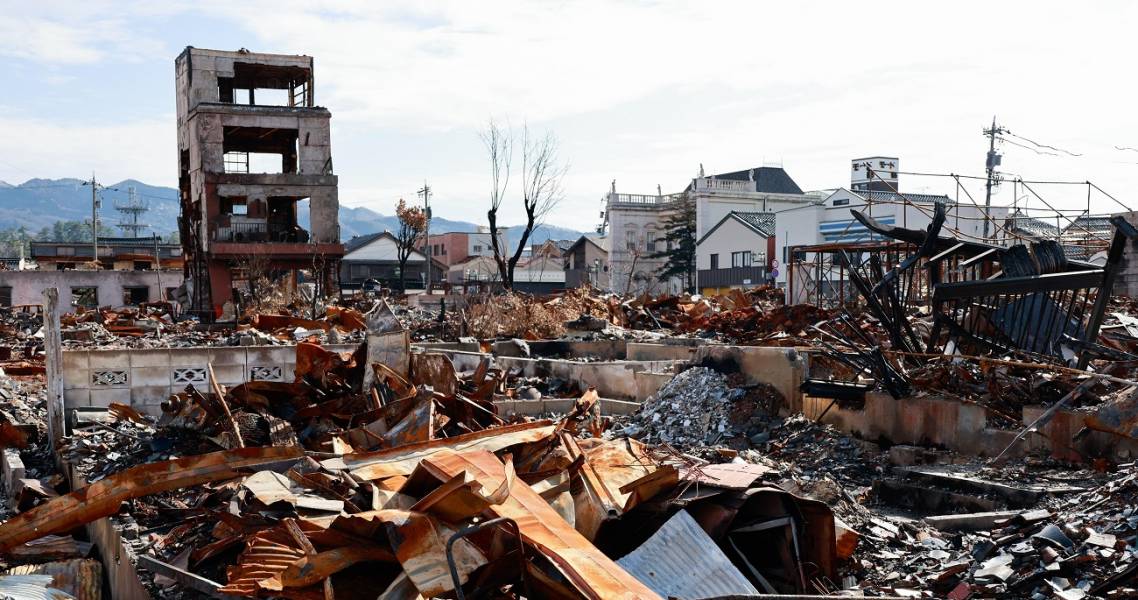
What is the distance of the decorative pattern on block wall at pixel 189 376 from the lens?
1045 cm

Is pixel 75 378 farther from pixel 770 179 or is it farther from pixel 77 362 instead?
pixel 770 179

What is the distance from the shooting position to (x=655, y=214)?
60062 mm

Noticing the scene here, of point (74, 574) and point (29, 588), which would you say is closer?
point (29, 588)

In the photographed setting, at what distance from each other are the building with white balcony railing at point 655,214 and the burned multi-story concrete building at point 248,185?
2309 centimetres

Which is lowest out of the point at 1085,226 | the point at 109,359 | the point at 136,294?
the point at 136,294

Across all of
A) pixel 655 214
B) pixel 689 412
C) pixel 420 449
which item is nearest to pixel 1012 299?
pixel 689 412

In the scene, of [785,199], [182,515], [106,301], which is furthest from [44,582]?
[785,199]

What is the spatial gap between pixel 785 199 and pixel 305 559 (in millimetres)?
55443

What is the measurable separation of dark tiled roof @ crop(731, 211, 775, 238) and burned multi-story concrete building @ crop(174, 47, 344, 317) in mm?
21069

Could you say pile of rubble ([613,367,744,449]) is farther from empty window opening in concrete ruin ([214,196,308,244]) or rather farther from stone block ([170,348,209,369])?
empty window opening in concrete ruin ([214,196,308,244])

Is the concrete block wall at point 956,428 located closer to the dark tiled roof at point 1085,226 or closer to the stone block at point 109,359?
the dark tiled roof at point 1085,226

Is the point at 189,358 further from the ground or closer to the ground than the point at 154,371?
further from the ground

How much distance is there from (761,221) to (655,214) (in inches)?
446

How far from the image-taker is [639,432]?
11109 millimetres
